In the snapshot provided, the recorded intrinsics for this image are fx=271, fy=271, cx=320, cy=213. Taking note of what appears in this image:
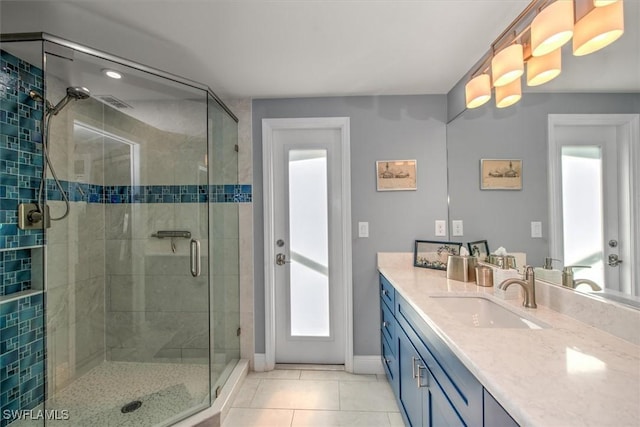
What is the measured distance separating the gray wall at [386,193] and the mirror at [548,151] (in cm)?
27

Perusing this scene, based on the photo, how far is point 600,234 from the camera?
3.43 ft

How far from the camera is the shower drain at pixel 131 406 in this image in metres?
1.67

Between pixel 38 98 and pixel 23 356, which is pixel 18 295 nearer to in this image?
pixel 23 356

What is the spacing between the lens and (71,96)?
5.46 feet

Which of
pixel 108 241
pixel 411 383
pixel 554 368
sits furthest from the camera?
pixel 108 241

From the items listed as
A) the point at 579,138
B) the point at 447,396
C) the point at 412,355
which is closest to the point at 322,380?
the point at 412,355

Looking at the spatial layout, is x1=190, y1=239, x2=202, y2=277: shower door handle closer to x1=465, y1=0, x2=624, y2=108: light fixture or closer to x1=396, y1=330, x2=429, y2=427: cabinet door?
x1=396, y1=330, x2=429, y2=427: cabinet door

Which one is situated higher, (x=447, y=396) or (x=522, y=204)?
(x=522, y=204)

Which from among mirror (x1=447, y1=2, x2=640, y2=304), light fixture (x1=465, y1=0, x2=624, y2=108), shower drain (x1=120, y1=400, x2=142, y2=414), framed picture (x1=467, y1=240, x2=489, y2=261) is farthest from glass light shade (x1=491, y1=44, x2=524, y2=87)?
shower drain (x1=120, y1=400, x2=142, y2=414)

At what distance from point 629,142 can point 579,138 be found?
22 centimetres

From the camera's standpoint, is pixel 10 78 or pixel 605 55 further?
pixel 10 78

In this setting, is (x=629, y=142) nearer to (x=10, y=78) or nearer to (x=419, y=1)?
(x=419, y=1)

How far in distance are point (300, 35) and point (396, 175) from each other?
1.30 m

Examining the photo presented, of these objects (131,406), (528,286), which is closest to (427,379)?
(528,286)
